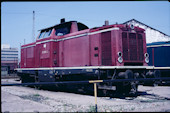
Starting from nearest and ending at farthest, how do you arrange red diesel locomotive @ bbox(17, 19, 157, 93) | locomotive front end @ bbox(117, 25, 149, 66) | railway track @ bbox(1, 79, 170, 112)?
railway track @ bbox(1, 79, 170, 112) < red diesel locomotive @ bbox(17, 19, 157, 93) < locomotive front end @ bbox(117, 25, 149, 66)

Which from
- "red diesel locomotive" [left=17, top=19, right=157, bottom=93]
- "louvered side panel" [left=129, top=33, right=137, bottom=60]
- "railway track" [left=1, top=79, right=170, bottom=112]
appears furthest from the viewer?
"louvered side panel" [left=129, top=33, right=137, bottom=60]

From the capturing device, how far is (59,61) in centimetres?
1034

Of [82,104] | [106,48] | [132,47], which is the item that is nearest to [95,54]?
[106,48]

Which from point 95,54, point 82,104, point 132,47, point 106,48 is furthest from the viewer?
point 95,54

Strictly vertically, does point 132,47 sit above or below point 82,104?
above

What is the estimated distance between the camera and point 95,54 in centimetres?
840

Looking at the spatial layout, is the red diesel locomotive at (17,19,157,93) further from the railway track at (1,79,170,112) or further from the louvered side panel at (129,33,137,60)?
the railway track at (1,79,170,112)

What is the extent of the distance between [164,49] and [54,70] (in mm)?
8331

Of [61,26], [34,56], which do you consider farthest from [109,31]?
[34,56]

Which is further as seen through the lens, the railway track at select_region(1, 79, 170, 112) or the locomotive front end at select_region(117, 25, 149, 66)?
the locomotive front end at select_region(117, 25, 149, 66)

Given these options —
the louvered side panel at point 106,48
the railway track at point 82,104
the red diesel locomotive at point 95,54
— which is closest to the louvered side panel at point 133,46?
the red diesel locomotive at point 95,54

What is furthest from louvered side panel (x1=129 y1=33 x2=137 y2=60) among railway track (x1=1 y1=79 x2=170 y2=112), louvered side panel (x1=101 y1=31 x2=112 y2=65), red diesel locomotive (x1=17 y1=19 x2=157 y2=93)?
railway track (x1=1 y1=79 x2=170 y2=112)

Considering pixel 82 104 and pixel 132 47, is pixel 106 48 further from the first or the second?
pixel 82 104

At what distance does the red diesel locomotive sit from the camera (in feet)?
25.1
